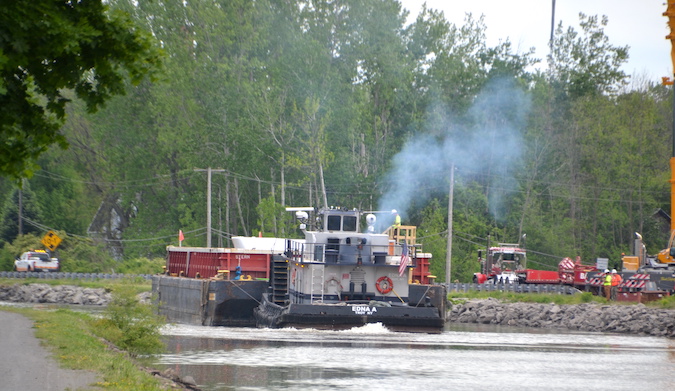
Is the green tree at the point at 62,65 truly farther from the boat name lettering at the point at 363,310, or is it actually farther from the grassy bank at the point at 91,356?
the boat name lettering at the point at 363,310

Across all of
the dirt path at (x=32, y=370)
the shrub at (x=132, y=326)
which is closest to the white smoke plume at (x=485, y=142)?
the shrub at (x=132, y=326)

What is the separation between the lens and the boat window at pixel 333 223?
38.7 meters

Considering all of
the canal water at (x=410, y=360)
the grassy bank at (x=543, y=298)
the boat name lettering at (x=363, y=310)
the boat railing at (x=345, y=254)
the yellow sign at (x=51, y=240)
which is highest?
the yellow sign at (x=51, y=240)

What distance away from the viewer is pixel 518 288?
59.4 m

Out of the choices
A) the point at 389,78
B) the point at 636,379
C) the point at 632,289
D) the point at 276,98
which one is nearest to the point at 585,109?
the point at 389,78

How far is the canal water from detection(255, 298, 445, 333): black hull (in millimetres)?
371

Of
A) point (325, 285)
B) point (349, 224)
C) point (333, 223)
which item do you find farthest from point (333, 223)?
point (325, 285)

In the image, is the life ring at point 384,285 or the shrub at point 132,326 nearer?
the shrub at point 132,326

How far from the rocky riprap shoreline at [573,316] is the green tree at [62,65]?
33.0m

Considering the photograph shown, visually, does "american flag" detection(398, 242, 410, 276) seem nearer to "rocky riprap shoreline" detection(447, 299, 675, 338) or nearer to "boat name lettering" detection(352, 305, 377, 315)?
"boat name lettering" detection(352, 305, 377, 315)

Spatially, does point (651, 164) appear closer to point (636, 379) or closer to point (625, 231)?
point (625, 231)

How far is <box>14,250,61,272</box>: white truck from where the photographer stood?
80.6 meters

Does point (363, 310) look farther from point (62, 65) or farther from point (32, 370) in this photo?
point (62, 65)

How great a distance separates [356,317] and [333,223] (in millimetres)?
4616
